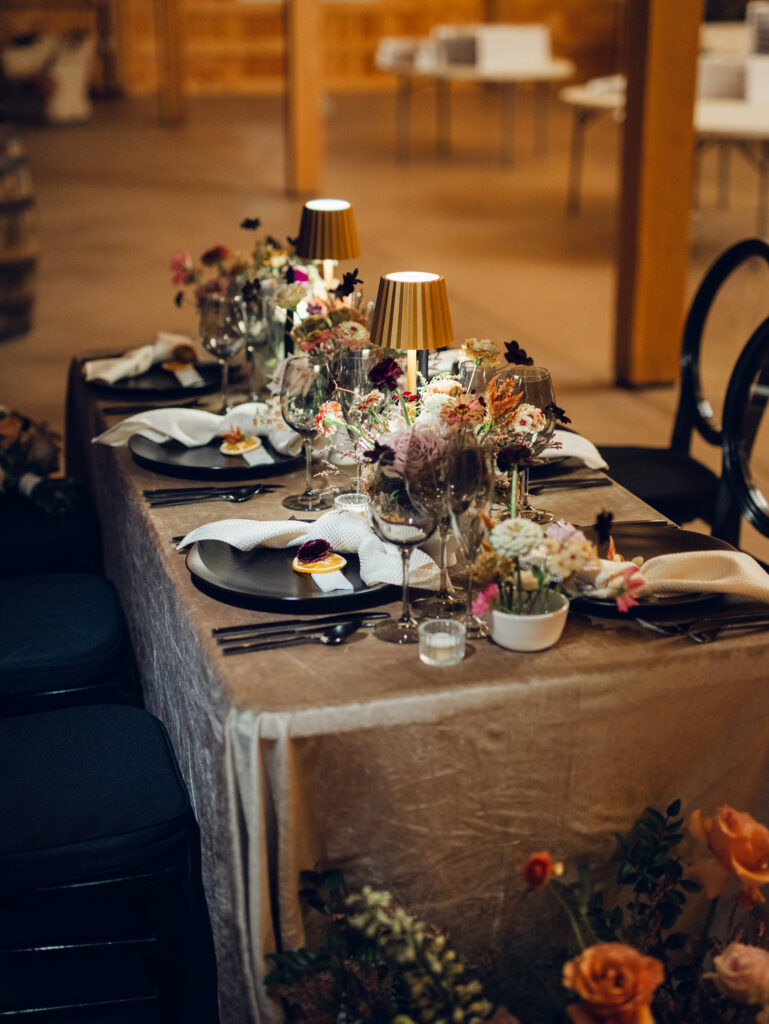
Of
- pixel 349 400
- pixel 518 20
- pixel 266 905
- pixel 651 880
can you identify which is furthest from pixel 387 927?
pixel 518 20

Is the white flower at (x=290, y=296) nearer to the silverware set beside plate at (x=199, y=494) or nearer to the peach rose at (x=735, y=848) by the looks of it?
the silverware set beside plate at (x=199, y=494)

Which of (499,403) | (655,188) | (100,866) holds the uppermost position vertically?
(499,403)

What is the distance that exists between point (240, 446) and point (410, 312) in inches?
19.5

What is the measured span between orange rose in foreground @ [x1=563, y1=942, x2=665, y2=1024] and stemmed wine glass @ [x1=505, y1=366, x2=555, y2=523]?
68cm

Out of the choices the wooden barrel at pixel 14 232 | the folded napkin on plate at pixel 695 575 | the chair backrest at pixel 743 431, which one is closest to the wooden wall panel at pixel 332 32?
the wooden barrel at pixel 14 232

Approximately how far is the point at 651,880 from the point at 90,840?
733 millimetres

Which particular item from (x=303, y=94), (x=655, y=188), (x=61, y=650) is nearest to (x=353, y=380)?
(x=61, y=650)

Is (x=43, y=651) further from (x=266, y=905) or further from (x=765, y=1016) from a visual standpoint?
(x=765, y=1016)

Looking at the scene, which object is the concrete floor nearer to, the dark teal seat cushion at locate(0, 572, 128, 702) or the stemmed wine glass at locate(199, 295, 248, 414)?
the stemmed wine glass at locate(199, 295, 248, 414)

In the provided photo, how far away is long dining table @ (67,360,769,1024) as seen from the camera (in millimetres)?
1448

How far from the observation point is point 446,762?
149 centimetres

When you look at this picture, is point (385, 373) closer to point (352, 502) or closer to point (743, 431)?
point (352, 502)

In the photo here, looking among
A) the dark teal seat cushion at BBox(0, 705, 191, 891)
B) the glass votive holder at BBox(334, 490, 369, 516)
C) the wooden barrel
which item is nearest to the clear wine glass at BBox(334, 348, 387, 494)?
the glass votive holder at BBox(334, 490, 369, 516)

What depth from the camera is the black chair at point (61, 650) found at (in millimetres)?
2131
